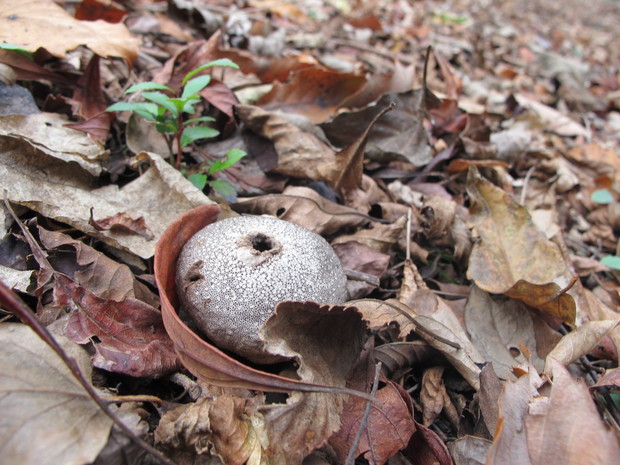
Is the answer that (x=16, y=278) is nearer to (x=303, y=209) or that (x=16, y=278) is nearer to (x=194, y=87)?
(x=194, y=87)

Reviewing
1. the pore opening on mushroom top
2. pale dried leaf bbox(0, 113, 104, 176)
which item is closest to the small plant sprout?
pale dried leaf bbox(0, 113, 104, 176)

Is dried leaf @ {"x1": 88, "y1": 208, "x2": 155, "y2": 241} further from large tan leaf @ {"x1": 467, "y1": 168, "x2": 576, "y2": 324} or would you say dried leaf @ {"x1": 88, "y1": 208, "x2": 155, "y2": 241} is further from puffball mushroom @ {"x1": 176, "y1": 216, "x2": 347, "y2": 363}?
large tan leaf @ {"x1": 467, "y1": 168, "x2": 576, "y2": 324}

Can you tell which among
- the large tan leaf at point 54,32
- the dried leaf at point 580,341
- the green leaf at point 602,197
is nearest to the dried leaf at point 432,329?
the dried leaf at point 580,341

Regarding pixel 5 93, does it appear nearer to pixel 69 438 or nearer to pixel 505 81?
pixel 69 438

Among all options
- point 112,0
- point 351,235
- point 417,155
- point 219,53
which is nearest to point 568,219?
point 417,155

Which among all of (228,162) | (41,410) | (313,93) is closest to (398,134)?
(313,93)

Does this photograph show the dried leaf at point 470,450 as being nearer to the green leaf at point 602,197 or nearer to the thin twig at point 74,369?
the thin twig at point 74,369
